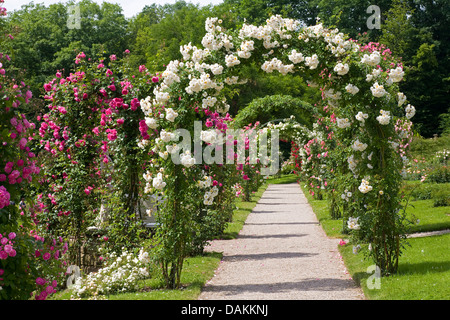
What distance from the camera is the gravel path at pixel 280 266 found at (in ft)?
21.1

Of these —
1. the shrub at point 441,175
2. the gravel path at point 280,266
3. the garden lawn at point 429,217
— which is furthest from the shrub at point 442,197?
the shrub at point 441,175

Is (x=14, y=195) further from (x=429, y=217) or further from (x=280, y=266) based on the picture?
(x=429, y=217)

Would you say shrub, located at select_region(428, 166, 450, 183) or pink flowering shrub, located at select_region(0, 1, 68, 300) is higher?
pink flowering shrub, located at select_region(0, 1, 68, 300)

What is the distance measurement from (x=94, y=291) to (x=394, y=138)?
4.13 metres

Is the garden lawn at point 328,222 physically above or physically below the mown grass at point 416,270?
below

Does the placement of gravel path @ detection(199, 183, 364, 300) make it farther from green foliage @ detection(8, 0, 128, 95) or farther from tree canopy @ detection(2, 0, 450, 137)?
tree canopy @ detection(2, 0, 450, 137)

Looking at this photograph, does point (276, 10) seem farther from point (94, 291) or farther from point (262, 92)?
point (94, 291)

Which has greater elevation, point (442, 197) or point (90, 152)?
point (90, 152)

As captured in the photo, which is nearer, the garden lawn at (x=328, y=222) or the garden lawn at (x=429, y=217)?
the garden lawn at (x=429, y=217)

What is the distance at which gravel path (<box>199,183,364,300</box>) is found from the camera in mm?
6438

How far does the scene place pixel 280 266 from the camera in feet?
27.2

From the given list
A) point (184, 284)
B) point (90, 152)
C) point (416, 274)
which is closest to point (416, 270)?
point (416, 274)

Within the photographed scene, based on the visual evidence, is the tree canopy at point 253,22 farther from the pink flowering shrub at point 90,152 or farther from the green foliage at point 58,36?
the pink flowering shrub at point 90,152

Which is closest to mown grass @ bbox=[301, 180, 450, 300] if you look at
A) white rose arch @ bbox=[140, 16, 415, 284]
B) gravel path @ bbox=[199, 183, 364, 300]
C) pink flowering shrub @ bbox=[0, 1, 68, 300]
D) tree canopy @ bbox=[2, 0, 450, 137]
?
gravel path @ bbox=[199, 183, 364, 300]
